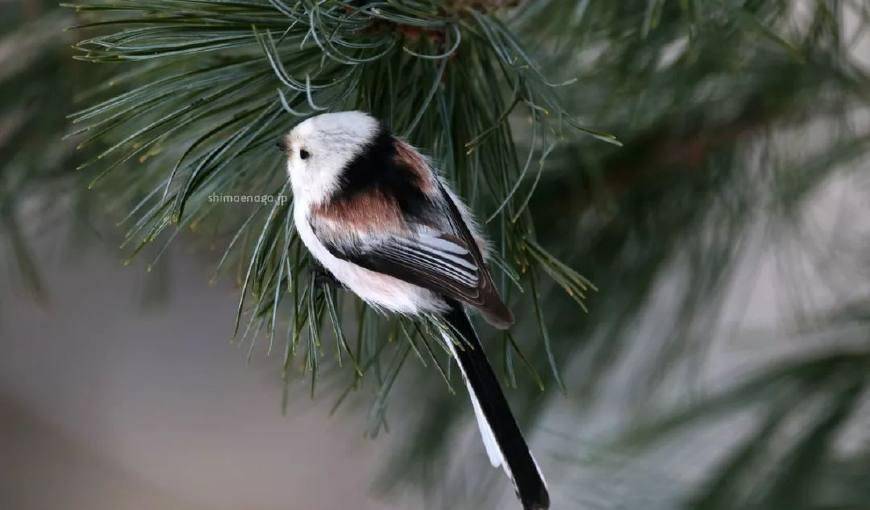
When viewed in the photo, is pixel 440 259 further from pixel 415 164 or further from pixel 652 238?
pixel 652 238

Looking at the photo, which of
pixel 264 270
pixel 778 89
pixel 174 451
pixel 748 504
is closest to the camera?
pixel 264 270

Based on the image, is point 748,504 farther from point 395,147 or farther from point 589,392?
point 395,147

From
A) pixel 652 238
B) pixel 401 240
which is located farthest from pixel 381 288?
pixel 652 238

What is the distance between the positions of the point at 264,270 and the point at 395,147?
75 millimetres

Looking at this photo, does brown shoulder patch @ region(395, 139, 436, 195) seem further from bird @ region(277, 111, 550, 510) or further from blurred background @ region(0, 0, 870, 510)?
blurred background @ region(0, 0, 870, 510)

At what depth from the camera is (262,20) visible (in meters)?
0.42

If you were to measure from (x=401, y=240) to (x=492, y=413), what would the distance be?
0.08 metres

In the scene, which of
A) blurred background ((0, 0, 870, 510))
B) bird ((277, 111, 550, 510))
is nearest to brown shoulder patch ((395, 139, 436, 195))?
bird ((277, 111, 550, 510))

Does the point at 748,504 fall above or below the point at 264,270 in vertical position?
below

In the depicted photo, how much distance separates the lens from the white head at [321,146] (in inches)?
16.1

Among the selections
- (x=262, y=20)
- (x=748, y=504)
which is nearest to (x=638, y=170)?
(x=748, y=504)

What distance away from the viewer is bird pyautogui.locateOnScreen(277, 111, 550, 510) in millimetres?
415

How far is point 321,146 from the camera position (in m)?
0.41

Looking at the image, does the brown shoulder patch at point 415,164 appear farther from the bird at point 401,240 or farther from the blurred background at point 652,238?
the blurred background at point 652,238
